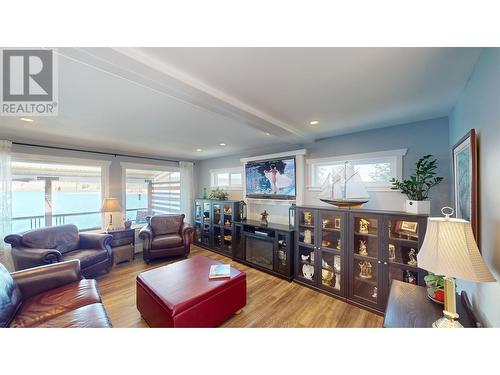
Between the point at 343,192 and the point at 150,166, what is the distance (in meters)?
4.20

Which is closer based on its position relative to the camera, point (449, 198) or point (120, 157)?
point (449, 198)

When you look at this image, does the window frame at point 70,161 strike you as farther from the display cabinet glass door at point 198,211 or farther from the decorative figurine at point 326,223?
the decorative figurine at point 326,223

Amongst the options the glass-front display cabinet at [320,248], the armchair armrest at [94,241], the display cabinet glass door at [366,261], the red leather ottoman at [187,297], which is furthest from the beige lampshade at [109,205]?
the display cabinet glass door at [366,261]

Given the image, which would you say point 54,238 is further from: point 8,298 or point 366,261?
point 366,261

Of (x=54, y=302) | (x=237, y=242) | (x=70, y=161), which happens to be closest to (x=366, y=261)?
(x=237, y=242)

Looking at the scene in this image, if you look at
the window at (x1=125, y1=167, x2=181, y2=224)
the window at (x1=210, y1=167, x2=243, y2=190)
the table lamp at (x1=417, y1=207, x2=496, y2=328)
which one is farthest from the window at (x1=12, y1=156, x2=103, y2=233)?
the table lamp at (x1=417, y1=207, x2=496, y2=328)

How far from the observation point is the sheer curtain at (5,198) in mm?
2648

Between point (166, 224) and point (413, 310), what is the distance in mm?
4023

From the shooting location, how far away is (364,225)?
7.43 feet

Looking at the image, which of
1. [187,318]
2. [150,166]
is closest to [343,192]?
[187,318]

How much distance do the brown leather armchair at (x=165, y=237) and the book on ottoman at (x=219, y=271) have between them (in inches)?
67.4

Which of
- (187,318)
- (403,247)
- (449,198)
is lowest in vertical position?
(187,318)
